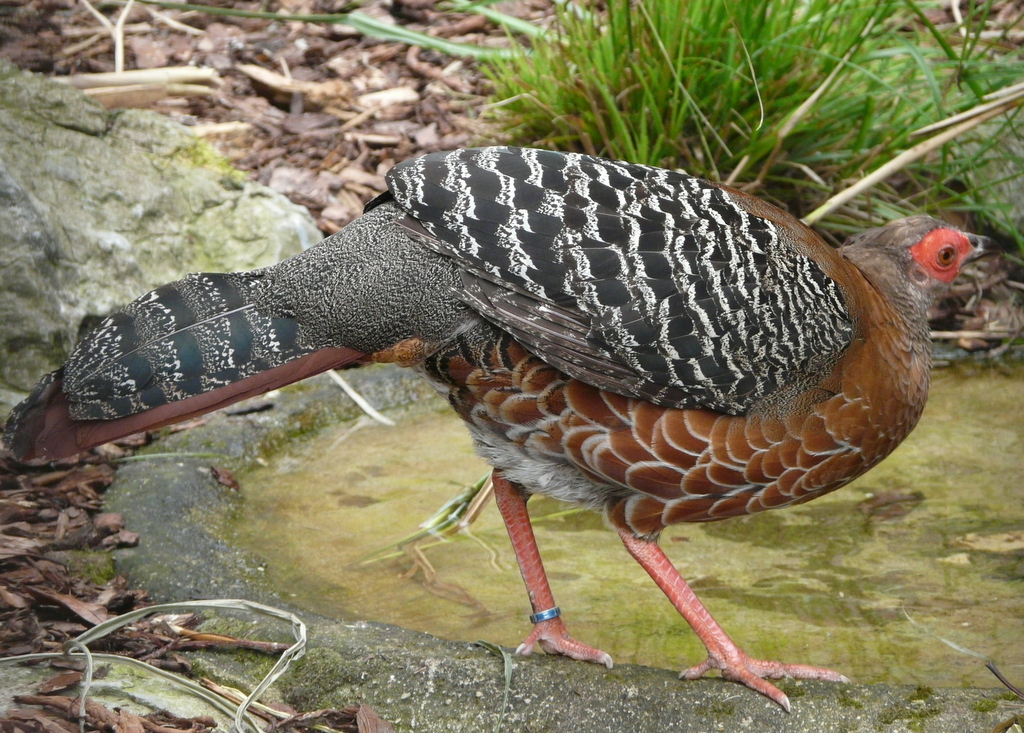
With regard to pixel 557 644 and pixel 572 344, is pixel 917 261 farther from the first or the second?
pixel 557 644

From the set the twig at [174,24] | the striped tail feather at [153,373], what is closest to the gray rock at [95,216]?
the striped tail feather at [153,373]

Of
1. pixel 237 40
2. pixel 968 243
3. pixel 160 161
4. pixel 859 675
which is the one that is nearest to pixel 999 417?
pixel 968 243

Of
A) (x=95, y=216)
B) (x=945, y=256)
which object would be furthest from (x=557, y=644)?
(x=95, y=216)

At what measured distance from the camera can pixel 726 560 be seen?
4.03 meters

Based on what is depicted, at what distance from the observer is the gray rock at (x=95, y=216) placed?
4.32 meters

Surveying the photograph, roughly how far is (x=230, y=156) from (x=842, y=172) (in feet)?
11.5

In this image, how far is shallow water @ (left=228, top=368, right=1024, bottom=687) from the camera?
352 centimetres

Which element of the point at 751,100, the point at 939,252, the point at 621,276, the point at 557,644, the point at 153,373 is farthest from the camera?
the point at 751,100

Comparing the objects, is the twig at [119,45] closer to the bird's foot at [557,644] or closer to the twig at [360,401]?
the twig at [360,401]

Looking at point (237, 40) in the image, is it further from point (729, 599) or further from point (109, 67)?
point (729, 599)

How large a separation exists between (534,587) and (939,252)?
6.21 feet

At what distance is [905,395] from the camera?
3.53m

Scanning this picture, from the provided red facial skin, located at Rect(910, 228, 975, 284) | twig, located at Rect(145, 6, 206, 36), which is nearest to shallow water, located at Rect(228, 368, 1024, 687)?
red facial skin, located at Rect(910, 228, 975, 284)

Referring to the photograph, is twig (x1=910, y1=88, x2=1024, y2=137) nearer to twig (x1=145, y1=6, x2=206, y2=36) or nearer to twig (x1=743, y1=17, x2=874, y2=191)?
twig (x1=743, y1=17, x2=874, y2=191)
